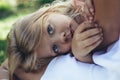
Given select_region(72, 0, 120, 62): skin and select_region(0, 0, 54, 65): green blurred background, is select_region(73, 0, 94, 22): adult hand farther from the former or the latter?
select_region(0, 0, 54, 65): green blurred background

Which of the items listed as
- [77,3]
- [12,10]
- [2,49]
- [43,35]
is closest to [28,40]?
[43,35]

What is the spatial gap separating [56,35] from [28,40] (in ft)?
0.43

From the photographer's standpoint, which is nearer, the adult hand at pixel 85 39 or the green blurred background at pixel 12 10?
the adult hand at pixel 85 39

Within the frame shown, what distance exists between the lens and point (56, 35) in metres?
1.89

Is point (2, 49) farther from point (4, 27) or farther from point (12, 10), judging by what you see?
point (12, 10)

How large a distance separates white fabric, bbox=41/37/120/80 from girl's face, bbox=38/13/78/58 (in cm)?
4

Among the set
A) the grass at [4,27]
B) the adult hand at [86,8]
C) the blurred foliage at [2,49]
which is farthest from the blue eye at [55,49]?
the grass at [4,27]

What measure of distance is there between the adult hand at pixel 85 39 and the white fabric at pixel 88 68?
0.04m

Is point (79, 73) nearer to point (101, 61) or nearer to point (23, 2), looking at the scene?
point (101, 61)

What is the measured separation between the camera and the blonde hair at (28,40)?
193 centimetres

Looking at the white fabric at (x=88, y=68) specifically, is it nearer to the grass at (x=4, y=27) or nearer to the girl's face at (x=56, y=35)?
the girl's face at (x=56, y=35)

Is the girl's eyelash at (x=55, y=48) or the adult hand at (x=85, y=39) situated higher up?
the adult hand at (x=85, y=39)

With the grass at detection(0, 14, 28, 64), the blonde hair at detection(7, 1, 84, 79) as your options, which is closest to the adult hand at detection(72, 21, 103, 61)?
the blonde hair at detection(7, 1, 84, 79)

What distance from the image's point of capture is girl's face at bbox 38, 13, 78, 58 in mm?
1881
